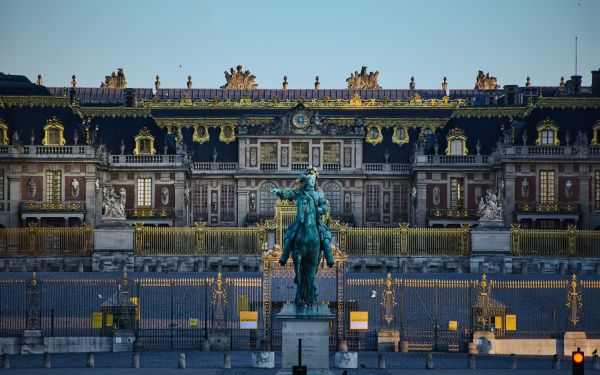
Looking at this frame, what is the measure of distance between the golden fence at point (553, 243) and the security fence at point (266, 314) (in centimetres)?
1847

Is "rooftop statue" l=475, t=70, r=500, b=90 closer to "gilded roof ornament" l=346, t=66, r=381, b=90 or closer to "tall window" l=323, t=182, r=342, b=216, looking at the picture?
"gilded roof ornament" l=346, t=66, r=381, b=90

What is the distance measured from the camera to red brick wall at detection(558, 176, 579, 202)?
8288 centimetres

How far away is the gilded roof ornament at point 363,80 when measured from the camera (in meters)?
109

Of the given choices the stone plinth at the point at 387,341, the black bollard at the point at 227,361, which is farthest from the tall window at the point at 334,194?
the black bollard at the point at 227,361

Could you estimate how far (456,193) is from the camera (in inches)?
3433

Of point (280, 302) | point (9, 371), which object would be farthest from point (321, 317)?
point (280, 302)

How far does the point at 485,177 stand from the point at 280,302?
4036 centimetres

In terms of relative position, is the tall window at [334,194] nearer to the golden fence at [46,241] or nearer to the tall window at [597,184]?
the tall window at [597,184]

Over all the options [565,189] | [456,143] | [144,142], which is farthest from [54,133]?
[565,189]

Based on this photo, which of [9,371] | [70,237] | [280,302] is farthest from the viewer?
[70,237]

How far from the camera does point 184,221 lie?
Result: 86.2 meters

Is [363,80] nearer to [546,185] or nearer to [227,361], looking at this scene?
[546,185]

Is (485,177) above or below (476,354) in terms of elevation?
above

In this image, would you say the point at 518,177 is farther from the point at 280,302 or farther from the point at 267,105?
the point at 280,302
